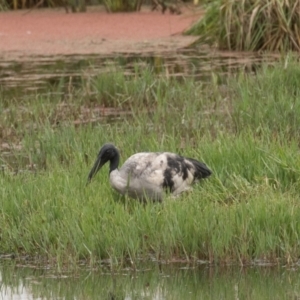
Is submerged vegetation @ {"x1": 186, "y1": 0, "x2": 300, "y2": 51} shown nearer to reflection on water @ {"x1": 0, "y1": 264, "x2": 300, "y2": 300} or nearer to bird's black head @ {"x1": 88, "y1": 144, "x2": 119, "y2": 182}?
bird's black head @ {"x1": 88, "y1": 144, "x2": 119, "y2": 182}

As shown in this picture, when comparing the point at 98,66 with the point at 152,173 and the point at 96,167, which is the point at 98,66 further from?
the point at 152,173

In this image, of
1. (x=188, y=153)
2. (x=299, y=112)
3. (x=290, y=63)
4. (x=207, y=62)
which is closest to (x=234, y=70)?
(x=207, y=62)

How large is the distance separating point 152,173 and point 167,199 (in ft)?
0.80

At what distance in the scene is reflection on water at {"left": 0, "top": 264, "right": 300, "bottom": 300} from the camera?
18.5 feet

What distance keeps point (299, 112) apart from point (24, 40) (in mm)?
6756

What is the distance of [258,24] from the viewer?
12578 mm

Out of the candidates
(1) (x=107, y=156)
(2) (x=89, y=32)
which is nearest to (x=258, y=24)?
(2) (x=89, y=32)

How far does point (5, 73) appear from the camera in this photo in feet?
41.0

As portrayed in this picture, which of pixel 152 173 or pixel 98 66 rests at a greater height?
pixel 152 173

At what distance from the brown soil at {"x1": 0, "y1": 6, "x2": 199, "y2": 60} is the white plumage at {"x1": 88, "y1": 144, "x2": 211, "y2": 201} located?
21.8 ft

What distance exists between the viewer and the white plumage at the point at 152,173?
6.73 m

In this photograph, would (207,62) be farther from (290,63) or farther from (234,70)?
(290,63)

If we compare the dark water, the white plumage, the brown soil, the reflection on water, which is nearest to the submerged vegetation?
the dark water

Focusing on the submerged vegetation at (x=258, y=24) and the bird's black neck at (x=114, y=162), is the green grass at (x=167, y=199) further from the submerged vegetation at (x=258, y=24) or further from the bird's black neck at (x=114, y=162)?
the submerged vegetation at (x=258, y=24)
